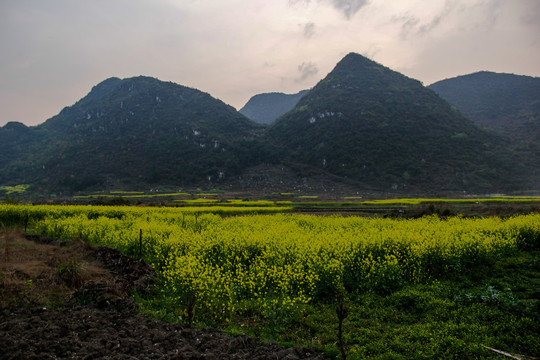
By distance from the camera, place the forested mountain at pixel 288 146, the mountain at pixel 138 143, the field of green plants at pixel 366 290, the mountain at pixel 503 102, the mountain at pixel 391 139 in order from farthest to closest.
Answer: the mountain at pixel 503 102 < the mountain at pixel 138 143 < the forested mountain at pixel 288 146 < the mountain at pixel 391 139 < the field of green plants at pixel 366 290

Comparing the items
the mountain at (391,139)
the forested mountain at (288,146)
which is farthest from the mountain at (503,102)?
the mountain at (391,139)

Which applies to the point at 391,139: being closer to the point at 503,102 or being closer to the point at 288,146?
the point at 288,146

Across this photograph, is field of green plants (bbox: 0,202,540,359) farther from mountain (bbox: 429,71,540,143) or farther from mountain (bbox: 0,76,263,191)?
mountain (bbox: 429,71,540,143)

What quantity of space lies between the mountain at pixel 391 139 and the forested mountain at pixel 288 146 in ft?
1.36

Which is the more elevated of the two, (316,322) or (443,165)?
(443,165)

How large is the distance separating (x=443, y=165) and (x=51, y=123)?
7556 inches

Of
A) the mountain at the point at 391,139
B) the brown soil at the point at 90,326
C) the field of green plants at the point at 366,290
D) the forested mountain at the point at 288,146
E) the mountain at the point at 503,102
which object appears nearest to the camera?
the brown soil at the point at 90,326

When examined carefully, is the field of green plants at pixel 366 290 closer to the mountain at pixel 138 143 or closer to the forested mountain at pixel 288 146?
the forested mountain at pixel 288 146

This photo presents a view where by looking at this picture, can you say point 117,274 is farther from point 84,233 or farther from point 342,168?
point 342,168

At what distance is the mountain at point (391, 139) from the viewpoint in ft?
301

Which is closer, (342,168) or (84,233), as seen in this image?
(84,233)

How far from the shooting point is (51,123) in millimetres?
168000

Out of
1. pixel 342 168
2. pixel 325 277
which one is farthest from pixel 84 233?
pixel 342 168

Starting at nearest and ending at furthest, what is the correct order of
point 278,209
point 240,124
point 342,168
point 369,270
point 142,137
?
point 369,270, point 278,209, point 342,168, point 142,137, point 240,124
